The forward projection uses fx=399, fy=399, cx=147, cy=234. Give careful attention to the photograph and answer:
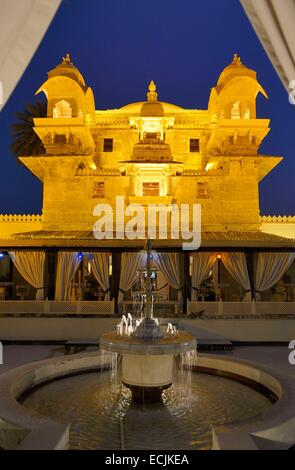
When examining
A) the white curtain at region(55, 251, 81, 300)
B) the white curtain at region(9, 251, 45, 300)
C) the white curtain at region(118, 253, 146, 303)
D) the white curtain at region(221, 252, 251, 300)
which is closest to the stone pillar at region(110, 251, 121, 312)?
the white curtain at region(118, 253, 146, 303)

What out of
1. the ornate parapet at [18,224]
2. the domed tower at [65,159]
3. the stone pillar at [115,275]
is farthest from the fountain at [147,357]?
the ornate parapet at [18,224]

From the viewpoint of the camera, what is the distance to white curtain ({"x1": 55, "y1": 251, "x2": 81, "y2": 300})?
48.2 feet

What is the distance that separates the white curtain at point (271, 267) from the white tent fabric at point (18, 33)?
42.1 feet


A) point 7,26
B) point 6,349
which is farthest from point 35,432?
→ point 6,349

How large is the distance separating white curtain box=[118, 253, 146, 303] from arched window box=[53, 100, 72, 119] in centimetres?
1060

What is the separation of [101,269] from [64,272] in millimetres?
1396

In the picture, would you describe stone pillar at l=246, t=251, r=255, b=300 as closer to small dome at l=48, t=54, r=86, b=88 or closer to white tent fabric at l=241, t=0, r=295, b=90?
white tent fabric at l=241, t=0, r=295, b=90

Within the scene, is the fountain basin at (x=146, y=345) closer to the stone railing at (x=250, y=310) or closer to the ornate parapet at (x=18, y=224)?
the stone railing at (x=250, y=310)

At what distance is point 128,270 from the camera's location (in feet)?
48.4

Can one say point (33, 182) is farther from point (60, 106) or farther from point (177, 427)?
point (177, 427)

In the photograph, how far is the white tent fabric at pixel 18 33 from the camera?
2.84 metres

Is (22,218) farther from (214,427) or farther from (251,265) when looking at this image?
(214,427)

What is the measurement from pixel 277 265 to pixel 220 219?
20.7ft

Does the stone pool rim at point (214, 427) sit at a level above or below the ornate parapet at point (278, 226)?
below
